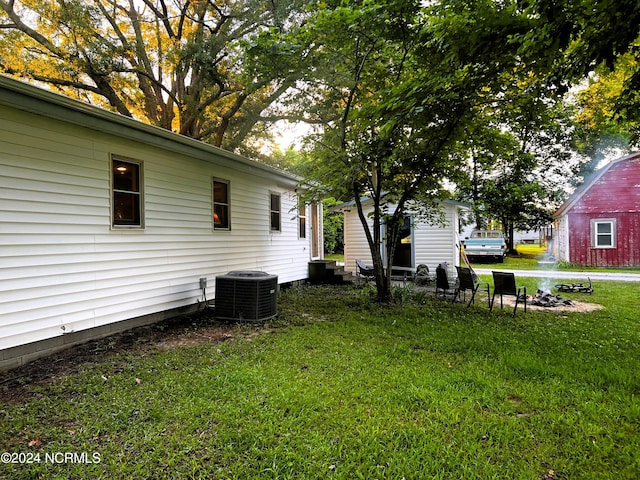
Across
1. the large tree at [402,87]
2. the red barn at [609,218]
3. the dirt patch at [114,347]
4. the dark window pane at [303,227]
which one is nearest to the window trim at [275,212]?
the dark window pane at [303,227]

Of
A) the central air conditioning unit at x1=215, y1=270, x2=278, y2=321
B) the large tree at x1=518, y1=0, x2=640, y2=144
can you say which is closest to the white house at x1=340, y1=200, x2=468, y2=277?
the central air conditioning unit at x1=215, y1=270, x2=278, y2=321

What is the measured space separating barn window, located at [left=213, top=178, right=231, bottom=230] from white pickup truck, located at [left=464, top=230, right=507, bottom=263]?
14991 millimetres

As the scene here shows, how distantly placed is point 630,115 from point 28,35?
585 inches

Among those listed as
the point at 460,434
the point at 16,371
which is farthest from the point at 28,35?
the point at 460,434

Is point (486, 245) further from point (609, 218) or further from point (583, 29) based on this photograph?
point (583, 29)

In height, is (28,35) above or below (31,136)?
above

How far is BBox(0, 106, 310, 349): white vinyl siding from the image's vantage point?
385cm

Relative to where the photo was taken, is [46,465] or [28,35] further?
[28,35]

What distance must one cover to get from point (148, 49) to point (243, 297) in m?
10.5

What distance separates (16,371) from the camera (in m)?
3.69

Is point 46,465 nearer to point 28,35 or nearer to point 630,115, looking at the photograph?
point 630,115

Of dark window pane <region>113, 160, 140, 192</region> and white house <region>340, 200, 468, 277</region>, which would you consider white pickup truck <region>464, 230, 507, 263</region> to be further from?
dark window pane <region>113, 160, 140, 192</region>

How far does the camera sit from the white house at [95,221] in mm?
3836

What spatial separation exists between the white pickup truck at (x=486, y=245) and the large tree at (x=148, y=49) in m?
13.5
